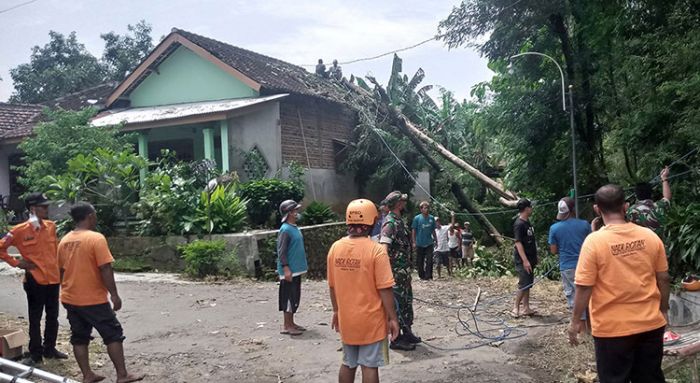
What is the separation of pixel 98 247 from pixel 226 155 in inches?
465

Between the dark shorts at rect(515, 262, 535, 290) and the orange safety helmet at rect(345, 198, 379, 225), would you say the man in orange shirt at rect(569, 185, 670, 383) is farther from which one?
the dark shorts at rect(515, 262, 535, 290)

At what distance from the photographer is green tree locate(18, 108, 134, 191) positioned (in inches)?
627

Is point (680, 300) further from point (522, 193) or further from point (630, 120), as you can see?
point (522, 193)

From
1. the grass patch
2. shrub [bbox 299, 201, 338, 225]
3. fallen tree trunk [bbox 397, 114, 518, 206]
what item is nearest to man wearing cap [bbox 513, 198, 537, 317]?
shrub [bbox 299, 201, 338, 225]

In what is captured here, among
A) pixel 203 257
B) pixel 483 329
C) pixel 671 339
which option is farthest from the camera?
pixel 203 257

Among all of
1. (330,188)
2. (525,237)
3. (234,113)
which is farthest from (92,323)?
(330,188)

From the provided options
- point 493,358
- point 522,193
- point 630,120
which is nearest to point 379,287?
point 493,358

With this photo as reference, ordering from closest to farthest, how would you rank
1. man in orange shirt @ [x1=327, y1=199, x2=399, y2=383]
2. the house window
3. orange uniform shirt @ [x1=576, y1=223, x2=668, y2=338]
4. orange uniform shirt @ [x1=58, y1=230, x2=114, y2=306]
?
orange uniform shirt @ [x1=576, y1=223, x2=668, y2=338]
man in orange shirt @ [x1=327, y1=199, x2=399, y2=383]
orange uniform shirt @ [x1=58, y1=230, x2=114, y2=306]
the house window

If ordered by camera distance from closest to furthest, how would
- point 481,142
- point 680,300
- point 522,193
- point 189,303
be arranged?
point 680,300, point 189,303, point 522,193, point 481,142

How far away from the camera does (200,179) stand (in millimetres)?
15617

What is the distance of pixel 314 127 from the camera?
1920cm

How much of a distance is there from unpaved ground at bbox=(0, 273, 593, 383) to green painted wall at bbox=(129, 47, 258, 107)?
9.05m

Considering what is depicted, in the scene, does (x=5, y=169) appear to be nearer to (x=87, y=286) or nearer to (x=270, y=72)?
(x=270, y=72)

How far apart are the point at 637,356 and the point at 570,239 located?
352cm
